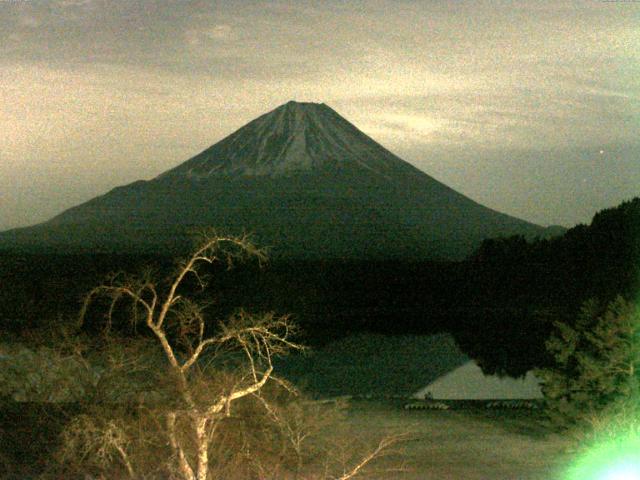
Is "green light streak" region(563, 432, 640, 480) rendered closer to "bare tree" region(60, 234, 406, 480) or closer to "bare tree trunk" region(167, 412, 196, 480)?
"bare tree" region(60, 234, 406, 480)

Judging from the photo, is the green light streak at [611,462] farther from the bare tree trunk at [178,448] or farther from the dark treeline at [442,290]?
the dark treeline at [442,290]

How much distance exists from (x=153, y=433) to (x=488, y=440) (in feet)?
13.3

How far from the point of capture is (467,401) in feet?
39.0

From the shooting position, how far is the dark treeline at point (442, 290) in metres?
27.2

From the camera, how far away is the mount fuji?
286 ft

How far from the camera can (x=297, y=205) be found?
96562mm

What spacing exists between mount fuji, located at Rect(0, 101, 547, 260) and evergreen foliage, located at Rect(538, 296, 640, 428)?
69.6 metres

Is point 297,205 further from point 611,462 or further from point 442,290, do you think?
point 611,462

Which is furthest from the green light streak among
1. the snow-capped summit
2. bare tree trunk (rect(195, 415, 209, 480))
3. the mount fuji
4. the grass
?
the snow-capped summit

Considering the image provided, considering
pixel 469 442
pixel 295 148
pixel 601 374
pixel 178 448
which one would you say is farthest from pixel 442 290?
pixel 295 148

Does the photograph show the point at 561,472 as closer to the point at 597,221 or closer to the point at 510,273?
the point at 597,221

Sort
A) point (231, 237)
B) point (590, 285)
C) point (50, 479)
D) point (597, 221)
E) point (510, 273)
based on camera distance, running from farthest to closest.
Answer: point (510, 273) < point (597, 221) < point (590, 285) < point (50, 479) < point (231, 237)

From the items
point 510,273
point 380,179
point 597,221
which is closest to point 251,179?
point 380,179

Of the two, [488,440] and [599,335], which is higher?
[599,335]
